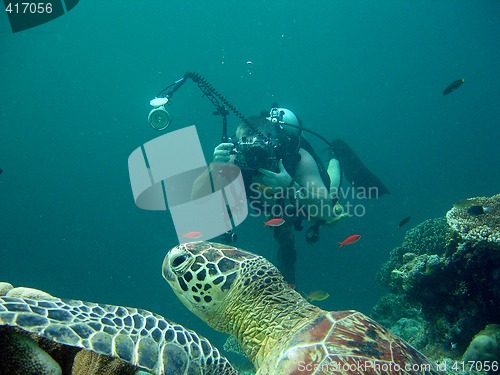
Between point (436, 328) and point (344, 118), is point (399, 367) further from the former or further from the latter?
point (344, 118)

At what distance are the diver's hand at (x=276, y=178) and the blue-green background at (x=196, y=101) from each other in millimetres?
29269

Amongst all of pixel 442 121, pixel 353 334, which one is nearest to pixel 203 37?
pixel 442 121

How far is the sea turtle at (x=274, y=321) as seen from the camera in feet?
4.86

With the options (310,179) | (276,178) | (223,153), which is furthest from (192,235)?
(310,179)

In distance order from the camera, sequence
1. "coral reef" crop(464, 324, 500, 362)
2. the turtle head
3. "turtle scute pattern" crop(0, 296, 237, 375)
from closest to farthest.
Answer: "turtle scute pattern" crop(0, 296, 237, 375)
the turtle head
"coral reef" crop(464, 324, 500, 362)

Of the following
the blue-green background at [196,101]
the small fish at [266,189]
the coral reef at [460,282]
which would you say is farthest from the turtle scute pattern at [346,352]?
the blue-green background at [196,101]

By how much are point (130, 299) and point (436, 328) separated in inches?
A: 1344

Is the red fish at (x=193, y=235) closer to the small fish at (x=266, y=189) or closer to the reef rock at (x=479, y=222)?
the small fish at (x=266, y=189)

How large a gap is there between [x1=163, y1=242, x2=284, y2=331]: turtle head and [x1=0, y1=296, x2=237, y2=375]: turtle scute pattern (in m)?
0.27

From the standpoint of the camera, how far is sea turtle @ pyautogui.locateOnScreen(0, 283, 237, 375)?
1.10 meters

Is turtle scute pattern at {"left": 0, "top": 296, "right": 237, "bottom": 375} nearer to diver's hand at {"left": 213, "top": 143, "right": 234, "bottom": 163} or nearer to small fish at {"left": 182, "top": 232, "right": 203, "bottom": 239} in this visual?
diver's hand at {"left": 213, "top": 143, "right": 234, "bottom": 163}

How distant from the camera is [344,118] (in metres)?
62.0

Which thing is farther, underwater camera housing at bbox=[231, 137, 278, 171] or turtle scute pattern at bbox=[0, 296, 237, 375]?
underwater camera housing at bbox=[231, 137, 278, 171]

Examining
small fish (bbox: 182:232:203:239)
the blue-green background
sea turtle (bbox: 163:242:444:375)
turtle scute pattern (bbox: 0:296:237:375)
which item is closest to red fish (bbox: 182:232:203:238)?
small fish (bbox: 182:232:203:239)
